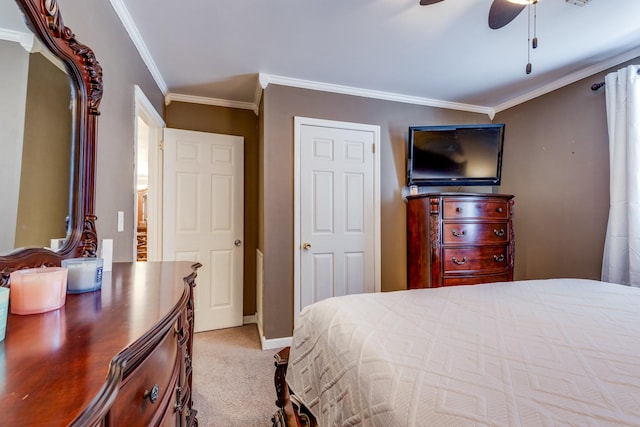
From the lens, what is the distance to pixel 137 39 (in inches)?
77.9

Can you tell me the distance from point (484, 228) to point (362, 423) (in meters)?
2.45

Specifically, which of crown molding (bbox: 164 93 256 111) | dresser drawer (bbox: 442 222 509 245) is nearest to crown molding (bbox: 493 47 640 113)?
dresser drawer (bbox: 442 222 509 245)

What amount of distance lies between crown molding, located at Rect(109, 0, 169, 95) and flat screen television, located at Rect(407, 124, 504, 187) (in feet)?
8.04

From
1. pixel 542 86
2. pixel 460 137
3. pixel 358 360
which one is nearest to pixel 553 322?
pixel 358 360

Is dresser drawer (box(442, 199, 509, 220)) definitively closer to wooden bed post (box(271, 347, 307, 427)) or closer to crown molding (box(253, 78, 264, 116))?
wooden bed post (box(271, 347, 307, 427))

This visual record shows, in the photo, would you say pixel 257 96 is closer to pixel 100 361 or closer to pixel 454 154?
pixel 454 154

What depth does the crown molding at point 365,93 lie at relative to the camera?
2.61 meters

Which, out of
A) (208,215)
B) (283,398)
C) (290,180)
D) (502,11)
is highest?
(502,11)

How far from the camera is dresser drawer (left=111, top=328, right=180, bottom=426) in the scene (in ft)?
1.74

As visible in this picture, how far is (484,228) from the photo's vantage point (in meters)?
2.63

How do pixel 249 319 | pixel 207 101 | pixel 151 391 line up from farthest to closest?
pixel 249 319 → pixel 207 101 → pixel 151 391

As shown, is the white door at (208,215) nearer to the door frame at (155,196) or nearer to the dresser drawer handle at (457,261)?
the door frame at (155,196)

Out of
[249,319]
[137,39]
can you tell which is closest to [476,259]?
[249,319]

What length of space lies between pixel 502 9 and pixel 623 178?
5.64ft
